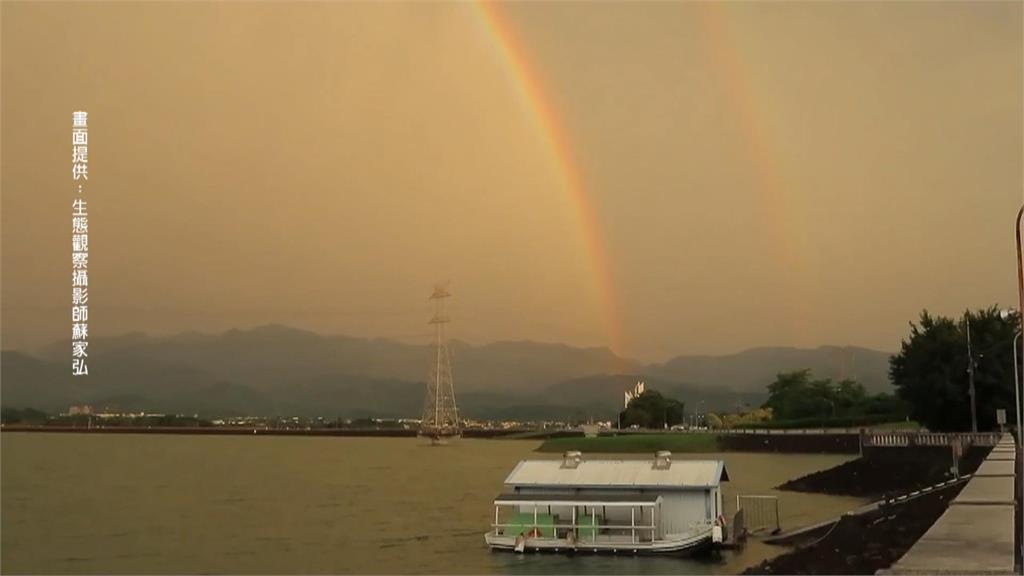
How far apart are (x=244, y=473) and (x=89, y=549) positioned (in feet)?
202

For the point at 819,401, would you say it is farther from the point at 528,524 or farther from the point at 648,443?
the point at 528,524

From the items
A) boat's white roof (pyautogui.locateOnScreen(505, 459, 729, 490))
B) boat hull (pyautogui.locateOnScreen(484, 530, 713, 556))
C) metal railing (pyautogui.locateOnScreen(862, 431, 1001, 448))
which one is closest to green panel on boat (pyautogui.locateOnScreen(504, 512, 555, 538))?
boat hull (pyautogui.locateOnScreen(484, 530, 713, 556))

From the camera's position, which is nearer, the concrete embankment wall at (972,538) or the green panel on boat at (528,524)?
the concrete embankment wall at (972,538)

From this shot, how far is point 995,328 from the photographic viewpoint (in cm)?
7331

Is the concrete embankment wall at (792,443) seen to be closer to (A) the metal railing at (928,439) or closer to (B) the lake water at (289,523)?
(B) the lake water at (289,523)

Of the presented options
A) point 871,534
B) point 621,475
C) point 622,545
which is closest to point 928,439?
point 621,475

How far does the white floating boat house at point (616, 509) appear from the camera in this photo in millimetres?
31953

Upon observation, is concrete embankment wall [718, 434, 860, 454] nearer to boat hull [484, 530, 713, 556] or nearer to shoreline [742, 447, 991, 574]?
shoreline [742, 447, 991, 574]

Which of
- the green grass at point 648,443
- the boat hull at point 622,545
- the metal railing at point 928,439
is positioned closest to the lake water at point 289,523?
the boat hull at point 622,545

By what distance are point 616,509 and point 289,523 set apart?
2322 cm

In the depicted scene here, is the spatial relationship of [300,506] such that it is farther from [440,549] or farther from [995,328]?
[995,328]

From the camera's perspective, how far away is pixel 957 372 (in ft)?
231

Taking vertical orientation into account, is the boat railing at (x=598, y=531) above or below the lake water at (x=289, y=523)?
above

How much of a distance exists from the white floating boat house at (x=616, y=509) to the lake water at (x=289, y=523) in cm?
61
